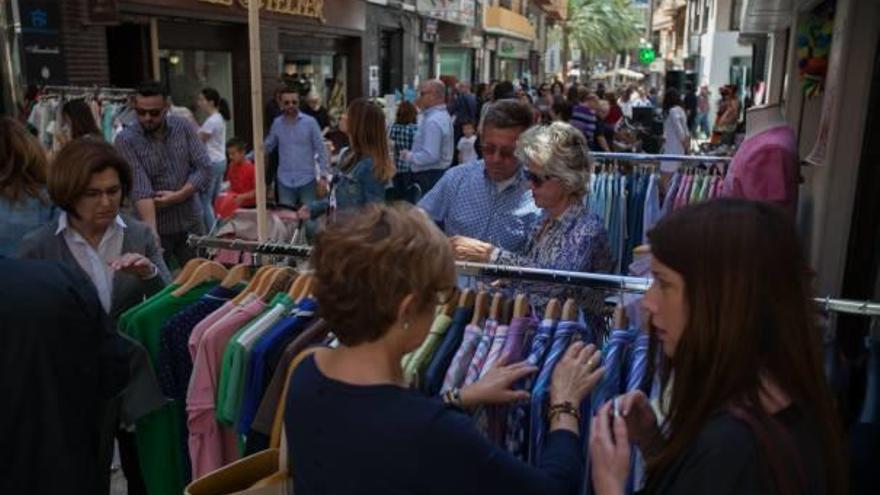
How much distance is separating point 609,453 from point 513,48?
3664cm

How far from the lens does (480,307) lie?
7.25 feet

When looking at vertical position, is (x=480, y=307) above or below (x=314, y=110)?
below

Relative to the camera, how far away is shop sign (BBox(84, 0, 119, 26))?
8828 millimetres

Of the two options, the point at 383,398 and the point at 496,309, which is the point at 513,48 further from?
the point at 383,398

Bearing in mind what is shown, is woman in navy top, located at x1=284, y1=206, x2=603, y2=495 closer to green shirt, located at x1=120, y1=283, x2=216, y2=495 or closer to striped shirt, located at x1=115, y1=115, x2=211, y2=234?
green shirt, located at x1=120, y1=283, x2=216, y2=495

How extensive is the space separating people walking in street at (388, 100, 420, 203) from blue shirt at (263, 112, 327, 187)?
0.90 m

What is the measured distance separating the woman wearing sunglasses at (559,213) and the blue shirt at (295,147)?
15.1ft

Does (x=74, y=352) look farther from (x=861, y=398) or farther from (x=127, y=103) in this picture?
(x=127, y=103)

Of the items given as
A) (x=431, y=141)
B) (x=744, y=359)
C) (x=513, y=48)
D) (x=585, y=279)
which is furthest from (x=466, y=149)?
(x=513, y=48)

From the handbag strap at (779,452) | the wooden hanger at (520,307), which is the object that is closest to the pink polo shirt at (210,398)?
the wooden hanger at (520,307)

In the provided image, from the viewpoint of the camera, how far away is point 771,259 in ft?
3.92

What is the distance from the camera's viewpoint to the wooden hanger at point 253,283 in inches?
94.9

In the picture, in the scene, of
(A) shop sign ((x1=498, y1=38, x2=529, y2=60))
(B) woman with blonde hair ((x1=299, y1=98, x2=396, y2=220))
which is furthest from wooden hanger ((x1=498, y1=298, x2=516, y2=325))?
(A) shop sign ((x1=498, y1=38, x2=529, y2=60))

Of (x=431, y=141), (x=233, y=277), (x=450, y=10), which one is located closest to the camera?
(x=233, y=277)
